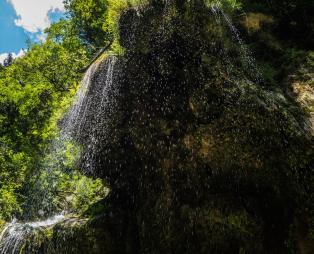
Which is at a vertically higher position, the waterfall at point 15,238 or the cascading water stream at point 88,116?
the cascading water stream at point 88,116

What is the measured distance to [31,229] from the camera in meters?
12.3

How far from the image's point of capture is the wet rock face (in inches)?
314

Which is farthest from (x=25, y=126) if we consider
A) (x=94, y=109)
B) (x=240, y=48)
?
(x=240, y=48)

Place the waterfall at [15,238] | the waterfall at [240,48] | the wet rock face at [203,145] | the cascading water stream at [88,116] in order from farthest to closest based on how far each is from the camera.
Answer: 1. the cascading water stream at [88,116]
2. the waterfall at [15,238]
3. the waterfall at [240,48]
4. the wet rock face at [203,145]

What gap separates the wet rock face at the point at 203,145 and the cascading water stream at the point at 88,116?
43.0 inches

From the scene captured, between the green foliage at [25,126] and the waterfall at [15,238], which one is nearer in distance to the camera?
the waterfall at [15,238]

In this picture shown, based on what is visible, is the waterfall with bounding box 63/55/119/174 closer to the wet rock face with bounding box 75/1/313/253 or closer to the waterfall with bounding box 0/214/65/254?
the wet rock face with bounding box 75/1/313/253

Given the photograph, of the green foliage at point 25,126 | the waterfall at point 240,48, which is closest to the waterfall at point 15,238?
the green foliage at point 25,126

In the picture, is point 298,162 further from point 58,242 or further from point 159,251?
point 58,242

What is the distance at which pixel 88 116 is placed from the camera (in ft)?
42.1

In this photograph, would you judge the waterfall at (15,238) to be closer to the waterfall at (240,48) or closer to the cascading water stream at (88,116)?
the cascading water stream at (88,116)

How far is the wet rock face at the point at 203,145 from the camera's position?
796 centimetres

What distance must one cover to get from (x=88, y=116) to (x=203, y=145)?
5.53m

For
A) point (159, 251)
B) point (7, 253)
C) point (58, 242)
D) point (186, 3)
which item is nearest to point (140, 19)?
point (186, 3)
